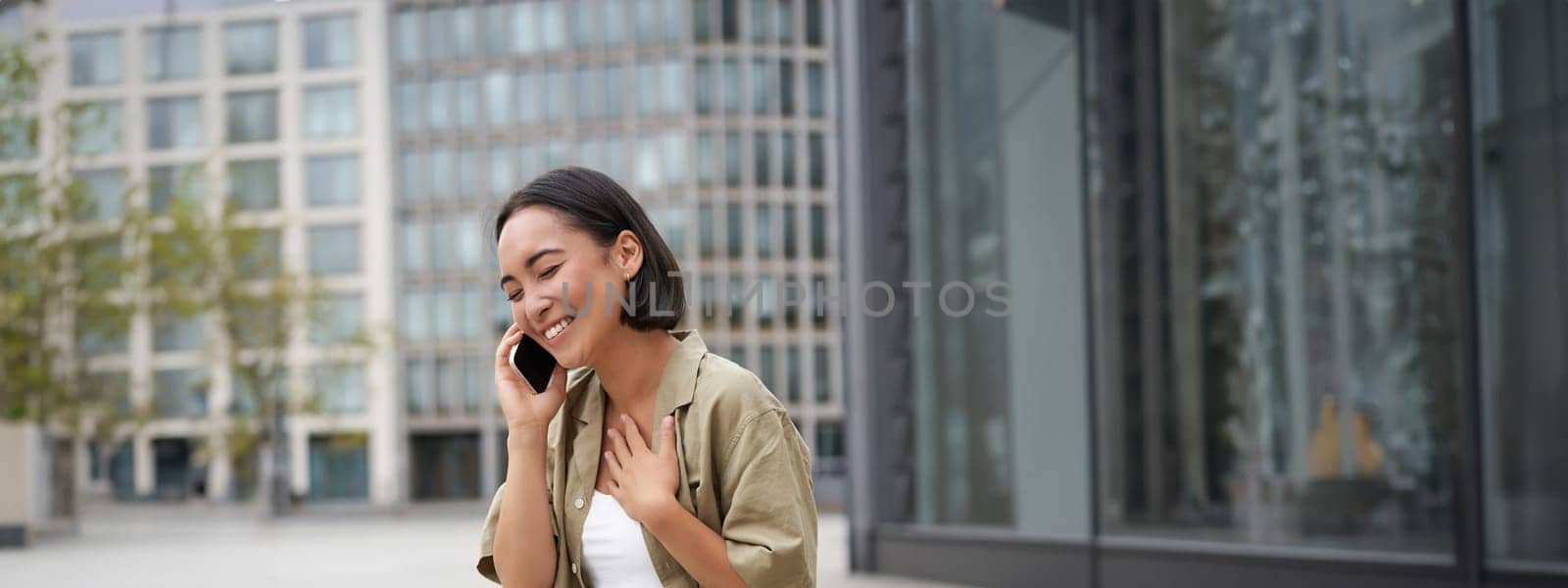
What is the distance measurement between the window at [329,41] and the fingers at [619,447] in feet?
202

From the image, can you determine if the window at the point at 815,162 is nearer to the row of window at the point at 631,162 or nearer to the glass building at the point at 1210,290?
the row of window at the point at 631,162

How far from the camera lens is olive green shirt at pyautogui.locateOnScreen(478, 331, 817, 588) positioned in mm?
2014

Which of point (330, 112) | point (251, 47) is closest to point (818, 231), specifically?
point (330, 112)

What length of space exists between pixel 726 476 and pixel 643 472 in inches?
4.5

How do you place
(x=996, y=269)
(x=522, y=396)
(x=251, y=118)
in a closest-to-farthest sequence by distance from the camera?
(x=522, y=396) → (x=996, y=269) → (x=251, y=118)

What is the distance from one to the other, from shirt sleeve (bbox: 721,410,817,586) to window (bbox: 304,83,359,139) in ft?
201

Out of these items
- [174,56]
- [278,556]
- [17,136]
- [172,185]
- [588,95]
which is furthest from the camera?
[174,56]

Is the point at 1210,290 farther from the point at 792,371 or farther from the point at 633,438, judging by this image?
the point at 792,371

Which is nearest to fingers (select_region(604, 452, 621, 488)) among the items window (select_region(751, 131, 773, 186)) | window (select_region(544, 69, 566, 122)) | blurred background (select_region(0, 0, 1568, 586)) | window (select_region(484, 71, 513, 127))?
blurred background (select_region(0, 0, 1568, 586))

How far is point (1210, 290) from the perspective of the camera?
10234mm

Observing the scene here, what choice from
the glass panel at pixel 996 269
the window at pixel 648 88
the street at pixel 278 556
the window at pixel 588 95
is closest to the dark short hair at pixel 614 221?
the glass panel at pixel 996 269

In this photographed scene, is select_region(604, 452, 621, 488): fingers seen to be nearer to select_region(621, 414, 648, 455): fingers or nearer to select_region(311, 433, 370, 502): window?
select_region(621, 414, 648, 455): fingers

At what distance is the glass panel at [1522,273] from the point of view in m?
7.44

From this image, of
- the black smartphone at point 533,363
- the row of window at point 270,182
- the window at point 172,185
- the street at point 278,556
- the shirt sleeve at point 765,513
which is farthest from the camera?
the row of window at point 270,182
